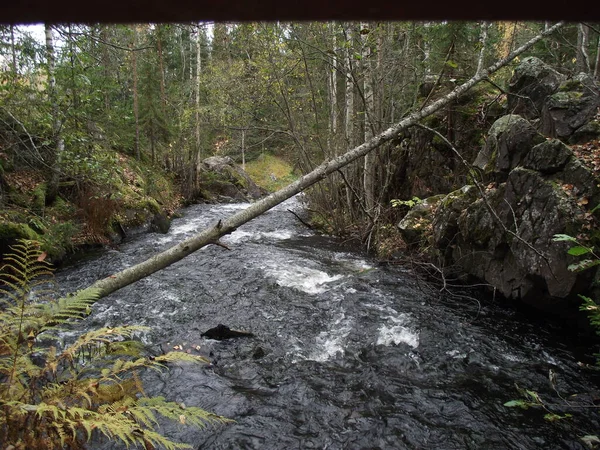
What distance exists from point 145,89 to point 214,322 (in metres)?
18.4

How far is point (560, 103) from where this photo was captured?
6848mm

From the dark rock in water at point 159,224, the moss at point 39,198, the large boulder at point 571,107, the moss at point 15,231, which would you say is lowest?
the dark rock in water at point 159,224

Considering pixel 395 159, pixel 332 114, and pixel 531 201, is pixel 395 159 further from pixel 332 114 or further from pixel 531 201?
pixel 531 201

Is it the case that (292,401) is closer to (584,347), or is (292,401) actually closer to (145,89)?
(584,347)

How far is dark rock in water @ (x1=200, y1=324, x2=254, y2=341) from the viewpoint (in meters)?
5.63

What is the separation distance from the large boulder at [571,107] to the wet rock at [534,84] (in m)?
0.34

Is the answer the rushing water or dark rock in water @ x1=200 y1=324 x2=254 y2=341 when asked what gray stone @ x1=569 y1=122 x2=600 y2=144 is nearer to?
the rushing water

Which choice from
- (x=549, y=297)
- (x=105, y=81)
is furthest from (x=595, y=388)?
(x=105, y=81)

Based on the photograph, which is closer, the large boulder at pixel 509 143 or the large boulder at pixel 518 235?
the large boulder at pixel 518 235

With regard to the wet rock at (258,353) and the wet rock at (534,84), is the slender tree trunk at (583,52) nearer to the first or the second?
the wet rock at (534,84)

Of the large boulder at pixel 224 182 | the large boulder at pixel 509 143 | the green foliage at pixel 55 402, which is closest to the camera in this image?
the green foliage at pixel 55 402

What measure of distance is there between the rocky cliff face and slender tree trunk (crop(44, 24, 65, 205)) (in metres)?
7.42

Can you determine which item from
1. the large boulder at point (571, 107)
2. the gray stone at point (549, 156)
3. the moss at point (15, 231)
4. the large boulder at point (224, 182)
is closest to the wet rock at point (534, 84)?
the large boulder at point (571, 107)

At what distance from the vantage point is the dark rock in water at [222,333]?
18.5 feet
